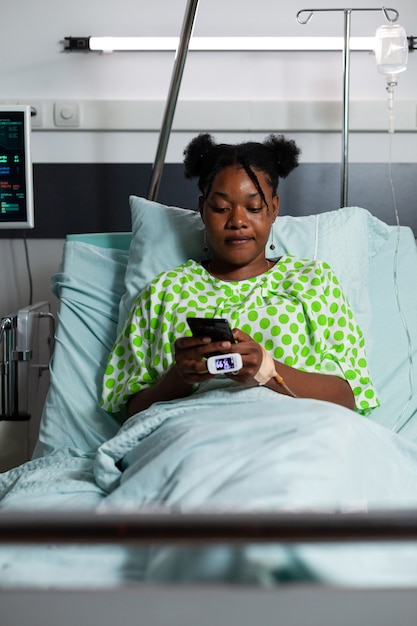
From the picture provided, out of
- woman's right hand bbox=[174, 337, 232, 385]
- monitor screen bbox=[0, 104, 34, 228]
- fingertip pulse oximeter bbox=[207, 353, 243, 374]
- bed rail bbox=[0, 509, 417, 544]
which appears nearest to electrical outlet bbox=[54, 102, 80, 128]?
monitor screen bbox=[0, 104, 34, 228]

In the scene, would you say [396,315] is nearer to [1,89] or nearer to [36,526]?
[1,89]

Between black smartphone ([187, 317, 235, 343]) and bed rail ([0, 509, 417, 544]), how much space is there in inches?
43.6

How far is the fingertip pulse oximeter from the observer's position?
156cm

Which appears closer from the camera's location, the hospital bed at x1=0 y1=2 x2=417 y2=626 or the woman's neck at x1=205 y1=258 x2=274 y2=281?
the hospital bed at x1=0 y1=2 x2=417 y2=626

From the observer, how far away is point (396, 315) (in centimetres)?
230

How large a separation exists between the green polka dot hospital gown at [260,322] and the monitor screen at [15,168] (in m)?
0.89

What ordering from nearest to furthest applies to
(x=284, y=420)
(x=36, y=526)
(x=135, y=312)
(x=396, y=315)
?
(x=36, y=526)
(x=284, y=420)
(x=135, y=312)
(x=396, y=315)

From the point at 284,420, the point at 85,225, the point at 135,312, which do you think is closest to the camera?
the point at 284,420

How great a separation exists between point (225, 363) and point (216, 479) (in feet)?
1.28

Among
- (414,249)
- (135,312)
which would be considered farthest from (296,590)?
(414,249)

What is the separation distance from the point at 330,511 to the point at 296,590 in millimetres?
47

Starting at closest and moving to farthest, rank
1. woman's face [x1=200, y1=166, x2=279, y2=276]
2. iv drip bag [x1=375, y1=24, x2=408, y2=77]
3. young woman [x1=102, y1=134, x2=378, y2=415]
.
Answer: young woman [x1=102, y1=134, x2=378, y2=415], woman's face [x1=200, y1=166, x2=279, y2=276], iv drip bag [x1=375, y1=24, x2=408, y2=77]

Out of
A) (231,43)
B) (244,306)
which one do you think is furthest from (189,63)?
(244,306)

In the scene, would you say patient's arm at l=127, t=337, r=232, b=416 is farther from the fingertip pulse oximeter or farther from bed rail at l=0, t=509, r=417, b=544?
bed rail at l=0, t=509, r=417, b=544
